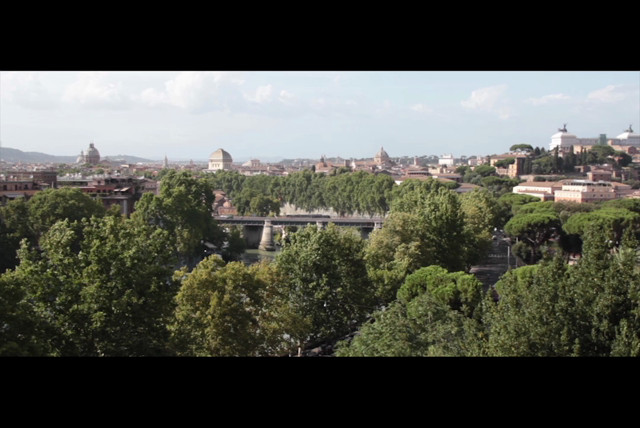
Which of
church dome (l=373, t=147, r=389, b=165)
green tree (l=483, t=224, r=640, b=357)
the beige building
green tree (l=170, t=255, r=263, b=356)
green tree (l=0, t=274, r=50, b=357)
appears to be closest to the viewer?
green tree (l=0, t=274, r=50, b=357)

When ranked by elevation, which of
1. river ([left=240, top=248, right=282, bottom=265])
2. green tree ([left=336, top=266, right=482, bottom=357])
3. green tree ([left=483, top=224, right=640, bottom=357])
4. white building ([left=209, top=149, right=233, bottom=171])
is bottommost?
river ([left=240, top=248, right=282, bottom=265])

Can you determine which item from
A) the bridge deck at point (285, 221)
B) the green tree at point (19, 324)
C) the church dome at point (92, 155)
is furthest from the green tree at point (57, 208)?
the church dome at point (92, 155)

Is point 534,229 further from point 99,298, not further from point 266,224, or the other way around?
point 99,298

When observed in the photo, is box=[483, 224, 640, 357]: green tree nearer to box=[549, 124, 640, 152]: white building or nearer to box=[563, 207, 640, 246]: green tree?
box=[563, 207, 640, 246]: green tree

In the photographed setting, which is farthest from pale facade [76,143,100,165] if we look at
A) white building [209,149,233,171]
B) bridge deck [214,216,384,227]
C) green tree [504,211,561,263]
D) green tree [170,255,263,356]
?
green tree [170,255,263,356]

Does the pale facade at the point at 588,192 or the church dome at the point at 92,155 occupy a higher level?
the church dome at the point at 92,155

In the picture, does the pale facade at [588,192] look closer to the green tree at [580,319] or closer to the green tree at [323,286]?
the green tree at [323,286]

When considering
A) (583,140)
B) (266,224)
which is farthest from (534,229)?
(583,140)

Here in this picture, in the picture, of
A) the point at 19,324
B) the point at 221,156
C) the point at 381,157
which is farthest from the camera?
the point at 381,157

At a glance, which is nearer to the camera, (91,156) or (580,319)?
(580,319)

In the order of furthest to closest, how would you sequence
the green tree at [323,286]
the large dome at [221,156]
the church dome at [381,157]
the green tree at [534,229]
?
the church dome at [381,157], the large dome at [221,156], the green tree at [534,229], the green tree at [323,286]

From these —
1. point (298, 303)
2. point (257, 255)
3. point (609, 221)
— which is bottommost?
point (257, 255)
